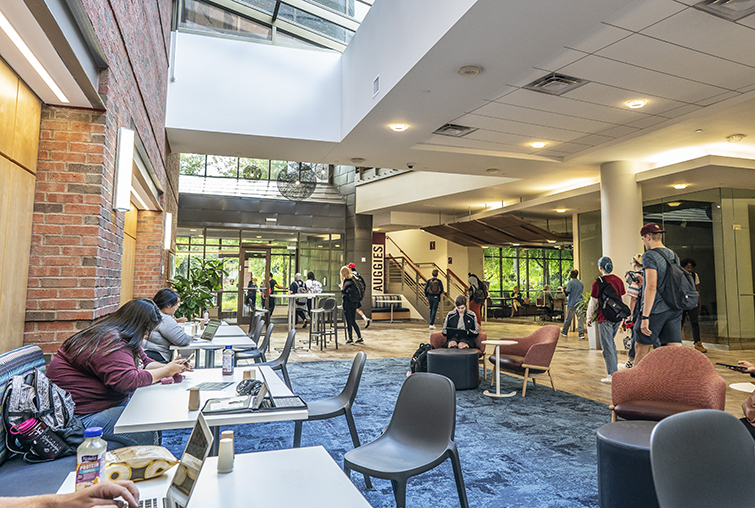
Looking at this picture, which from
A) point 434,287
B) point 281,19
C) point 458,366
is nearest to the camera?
point 458,366

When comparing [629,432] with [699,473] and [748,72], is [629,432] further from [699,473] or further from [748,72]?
[748,72]

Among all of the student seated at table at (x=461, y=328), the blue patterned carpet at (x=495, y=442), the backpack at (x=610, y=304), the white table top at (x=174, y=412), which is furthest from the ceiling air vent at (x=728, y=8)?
the white table top at (x=174, y=412)

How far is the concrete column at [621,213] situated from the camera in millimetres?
8688

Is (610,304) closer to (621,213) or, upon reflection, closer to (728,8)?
(728,8)

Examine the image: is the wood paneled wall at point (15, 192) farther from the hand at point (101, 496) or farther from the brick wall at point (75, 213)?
the hand at point (101, 496)

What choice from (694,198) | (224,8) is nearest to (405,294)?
(694,198)

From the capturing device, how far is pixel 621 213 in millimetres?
8734

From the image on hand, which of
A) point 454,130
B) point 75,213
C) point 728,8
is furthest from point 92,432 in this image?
point 454,130

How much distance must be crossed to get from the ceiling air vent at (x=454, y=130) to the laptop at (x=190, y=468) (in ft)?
20.8

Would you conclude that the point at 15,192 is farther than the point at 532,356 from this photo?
No

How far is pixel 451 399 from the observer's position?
8.81 feet

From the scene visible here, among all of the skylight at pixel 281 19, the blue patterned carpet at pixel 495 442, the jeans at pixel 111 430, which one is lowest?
the blue patterned carpet at pixel 495 442

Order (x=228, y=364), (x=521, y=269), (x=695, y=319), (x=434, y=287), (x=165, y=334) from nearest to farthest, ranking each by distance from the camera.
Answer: (x=228, y=364)
(x=165, y=334)
(x=695, y=319)
(x=434, y=287)
(x=521, y=269)

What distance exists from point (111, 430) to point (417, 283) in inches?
599
